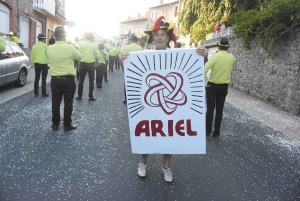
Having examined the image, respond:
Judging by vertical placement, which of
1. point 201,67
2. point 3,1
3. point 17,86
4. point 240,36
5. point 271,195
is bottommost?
point 271,195

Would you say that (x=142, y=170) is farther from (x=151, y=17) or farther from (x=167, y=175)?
(x=151, y=17)

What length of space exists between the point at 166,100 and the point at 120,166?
1.20m

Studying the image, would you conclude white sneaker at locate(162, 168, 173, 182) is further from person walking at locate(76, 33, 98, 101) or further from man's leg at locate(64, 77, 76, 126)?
person walking at locate(76, 33, 98, 101)

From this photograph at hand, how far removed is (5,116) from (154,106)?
4.05 m

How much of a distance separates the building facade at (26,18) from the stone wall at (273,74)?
13.5 meters

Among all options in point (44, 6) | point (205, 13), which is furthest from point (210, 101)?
point (44, 6)

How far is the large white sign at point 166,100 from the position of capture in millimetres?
2879

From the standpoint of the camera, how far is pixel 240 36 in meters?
12.9

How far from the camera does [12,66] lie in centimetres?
855

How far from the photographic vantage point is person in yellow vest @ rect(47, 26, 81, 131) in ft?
15.8

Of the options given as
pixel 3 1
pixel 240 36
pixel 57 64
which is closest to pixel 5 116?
pixel 57 64

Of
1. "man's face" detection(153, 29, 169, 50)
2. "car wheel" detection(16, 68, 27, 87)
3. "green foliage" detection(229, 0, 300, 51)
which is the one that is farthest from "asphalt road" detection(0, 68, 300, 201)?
"green foliage" detection(229, 0, 300, 51)

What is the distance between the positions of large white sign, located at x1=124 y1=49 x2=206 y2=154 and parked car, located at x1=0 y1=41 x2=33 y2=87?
21.1 ft

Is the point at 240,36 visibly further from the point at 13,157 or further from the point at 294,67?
the point at 13,157
